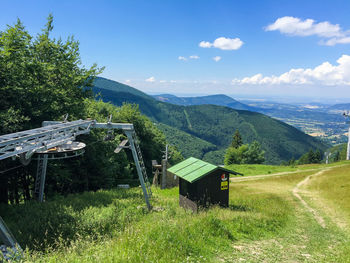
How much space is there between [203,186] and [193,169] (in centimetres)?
154

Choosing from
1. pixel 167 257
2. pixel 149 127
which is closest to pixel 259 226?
pixel 167 257

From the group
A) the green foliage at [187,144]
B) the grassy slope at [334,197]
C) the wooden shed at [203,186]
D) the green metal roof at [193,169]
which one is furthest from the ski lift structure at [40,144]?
the green foliage at [187,144]

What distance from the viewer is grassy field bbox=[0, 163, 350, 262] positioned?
6.65 m

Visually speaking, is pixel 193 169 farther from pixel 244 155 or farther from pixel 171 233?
pixel 244 155

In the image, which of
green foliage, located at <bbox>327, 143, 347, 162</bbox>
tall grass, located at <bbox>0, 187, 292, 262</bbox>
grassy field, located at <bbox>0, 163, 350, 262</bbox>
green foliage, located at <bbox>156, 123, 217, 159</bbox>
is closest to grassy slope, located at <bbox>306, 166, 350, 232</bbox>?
grassy field, located at <bbox>0, 163, 350, 262</bbox>

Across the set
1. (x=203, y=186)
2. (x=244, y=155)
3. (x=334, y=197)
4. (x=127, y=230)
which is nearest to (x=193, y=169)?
(x=203, y=186)

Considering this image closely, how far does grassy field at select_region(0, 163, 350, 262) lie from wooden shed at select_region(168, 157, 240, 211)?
154 cm

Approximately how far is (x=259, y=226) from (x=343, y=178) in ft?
83.4

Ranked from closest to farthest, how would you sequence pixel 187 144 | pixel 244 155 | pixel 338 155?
pixel 244 155 < pixel 338 155 < pixel 187 144

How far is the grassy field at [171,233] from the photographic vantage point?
6.65 m

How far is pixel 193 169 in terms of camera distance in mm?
15359

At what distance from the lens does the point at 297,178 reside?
34.6 metres

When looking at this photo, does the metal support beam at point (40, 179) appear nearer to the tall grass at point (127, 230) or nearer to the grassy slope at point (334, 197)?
the tall grass at point (127, 230)

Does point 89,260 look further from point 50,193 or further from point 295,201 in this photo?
point 295,201
